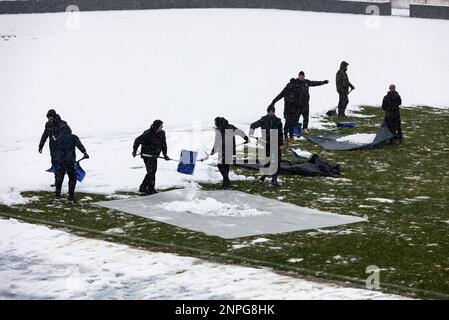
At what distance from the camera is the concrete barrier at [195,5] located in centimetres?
5078

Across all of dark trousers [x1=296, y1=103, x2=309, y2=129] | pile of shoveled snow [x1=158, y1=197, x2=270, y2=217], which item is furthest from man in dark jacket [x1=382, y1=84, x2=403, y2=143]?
pile of shoveled snow [x1=158, y1=197, x2=270, y2=217]

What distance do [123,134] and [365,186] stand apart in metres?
7.96

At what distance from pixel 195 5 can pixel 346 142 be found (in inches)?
1390

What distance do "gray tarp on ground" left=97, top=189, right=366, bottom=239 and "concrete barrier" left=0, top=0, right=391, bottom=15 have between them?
115 feet

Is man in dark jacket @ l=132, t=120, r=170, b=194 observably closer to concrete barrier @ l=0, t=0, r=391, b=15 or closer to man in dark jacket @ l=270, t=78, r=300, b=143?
man in dark jacket @ l=270, t=78, r=300, b=143

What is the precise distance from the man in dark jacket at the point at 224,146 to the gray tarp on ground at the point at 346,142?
4.36 m

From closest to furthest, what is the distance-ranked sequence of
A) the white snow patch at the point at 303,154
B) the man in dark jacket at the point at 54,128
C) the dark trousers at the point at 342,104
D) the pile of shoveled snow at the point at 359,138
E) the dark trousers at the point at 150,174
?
the man in dark jacket at the point at 54,128 → the dark trousers at the point at 150,174 → the white snow patch at the point at 303,154 → the pile of shoveled snow at the point at 359,138 → the dark trousers at the point at 342,104

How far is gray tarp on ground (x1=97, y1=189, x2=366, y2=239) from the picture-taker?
14953 mm

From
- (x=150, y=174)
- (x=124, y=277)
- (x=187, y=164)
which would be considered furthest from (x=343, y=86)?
(x=124, y=277)

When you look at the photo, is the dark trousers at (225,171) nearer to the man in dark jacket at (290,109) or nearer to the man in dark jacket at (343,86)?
the man in dark jacket at (290,109)

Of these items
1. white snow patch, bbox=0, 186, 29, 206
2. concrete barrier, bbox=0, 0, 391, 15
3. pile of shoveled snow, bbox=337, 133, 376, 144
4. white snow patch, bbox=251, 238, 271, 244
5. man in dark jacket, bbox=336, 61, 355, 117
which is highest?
concrete barrier, bbox=0, 0, 391, 15

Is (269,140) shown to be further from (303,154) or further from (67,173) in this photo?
(67,173)

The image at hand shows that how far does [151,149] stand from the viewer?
17.5 m

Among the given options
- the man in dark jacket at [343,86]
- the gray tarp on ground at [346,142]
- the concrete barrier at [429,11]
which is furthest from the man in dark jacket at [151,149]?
the concrete barrier at [429,11]
